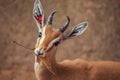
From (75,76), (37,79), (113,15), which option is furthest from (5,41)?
(113,15)

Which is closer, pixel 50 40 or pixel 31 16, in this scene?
pixel 50 40

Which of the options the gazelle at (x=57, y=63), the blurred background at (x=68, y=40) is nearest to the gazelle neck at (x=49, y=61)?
the gazelle at (x=57, y=63)

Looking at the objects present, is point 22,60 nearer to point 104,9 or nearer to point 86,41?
point 86,41

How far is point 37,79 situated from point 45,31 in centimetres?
28

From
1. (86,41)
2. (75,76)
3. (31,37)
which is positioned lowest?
(75,76)

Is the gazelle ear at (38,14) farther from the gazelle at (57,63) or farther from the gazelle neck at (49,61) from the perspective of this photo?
the gazelle neck at (49,61)

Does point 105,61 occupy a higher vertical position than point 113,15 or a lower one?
lower

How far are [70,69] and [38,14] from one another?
1.14 feet

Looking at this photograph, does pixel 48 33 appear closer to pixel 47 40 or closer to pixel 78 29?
pixel 47 40

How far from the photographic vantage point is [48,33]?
229 cm

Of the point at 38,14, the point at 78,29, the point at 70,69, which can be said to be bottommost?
the point at 70,69

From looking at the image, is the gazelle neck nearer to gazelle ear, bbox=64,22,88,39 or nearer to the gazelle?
the gazelle

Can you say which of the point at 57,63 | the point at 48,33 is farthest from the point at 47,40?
the point at 57,63

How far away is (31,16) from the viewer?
249cm
